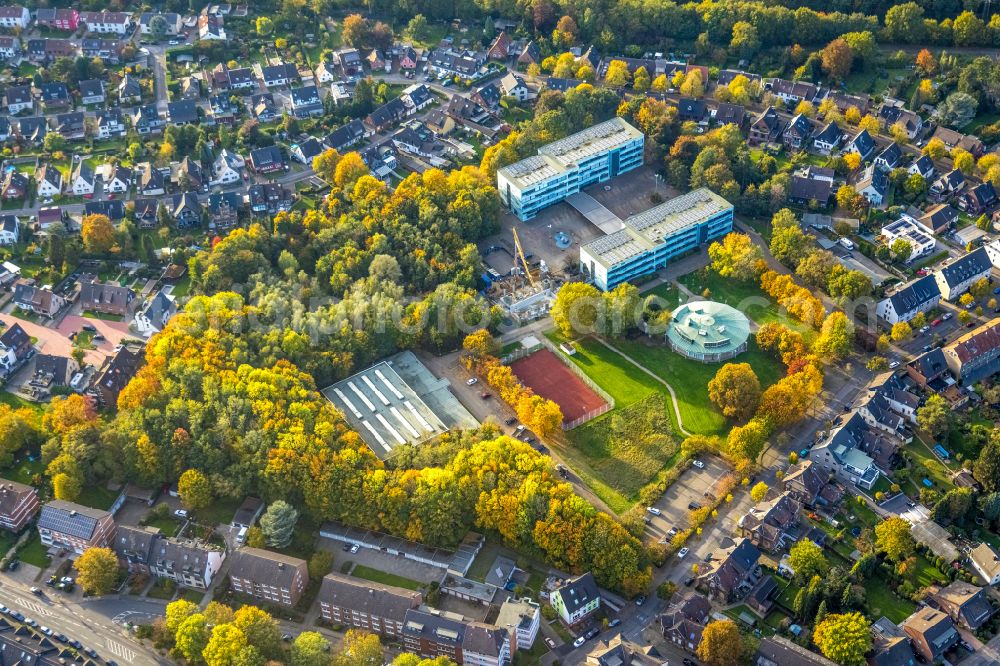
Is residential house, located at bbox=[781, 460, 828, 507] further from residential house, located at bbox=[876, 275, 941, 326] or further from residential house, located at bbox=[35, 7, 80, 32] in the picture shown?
residential house, located at bbox=[35, 7, 80, 32]

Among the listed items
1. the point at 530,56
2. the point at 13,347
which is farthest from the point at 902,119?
the point at 13,347

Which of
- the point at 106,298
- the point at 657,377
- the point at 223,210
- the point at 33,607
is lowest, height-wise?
the point at 657,377

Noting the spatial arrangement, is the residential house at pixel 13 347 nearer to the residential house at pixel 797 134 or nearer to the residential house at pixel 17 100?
the residential house at pixel 17 100

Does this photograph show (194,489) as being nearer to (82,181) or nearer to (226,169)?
(226,169)

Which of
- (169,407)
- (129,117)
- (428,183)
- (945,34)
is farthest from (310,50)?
(945,34)

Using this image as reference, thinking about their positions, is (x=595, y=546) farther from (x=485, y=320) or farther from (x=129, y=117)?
(x=129, y=117)

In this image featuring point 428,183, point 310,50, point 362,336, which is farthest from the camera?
point 310,50
